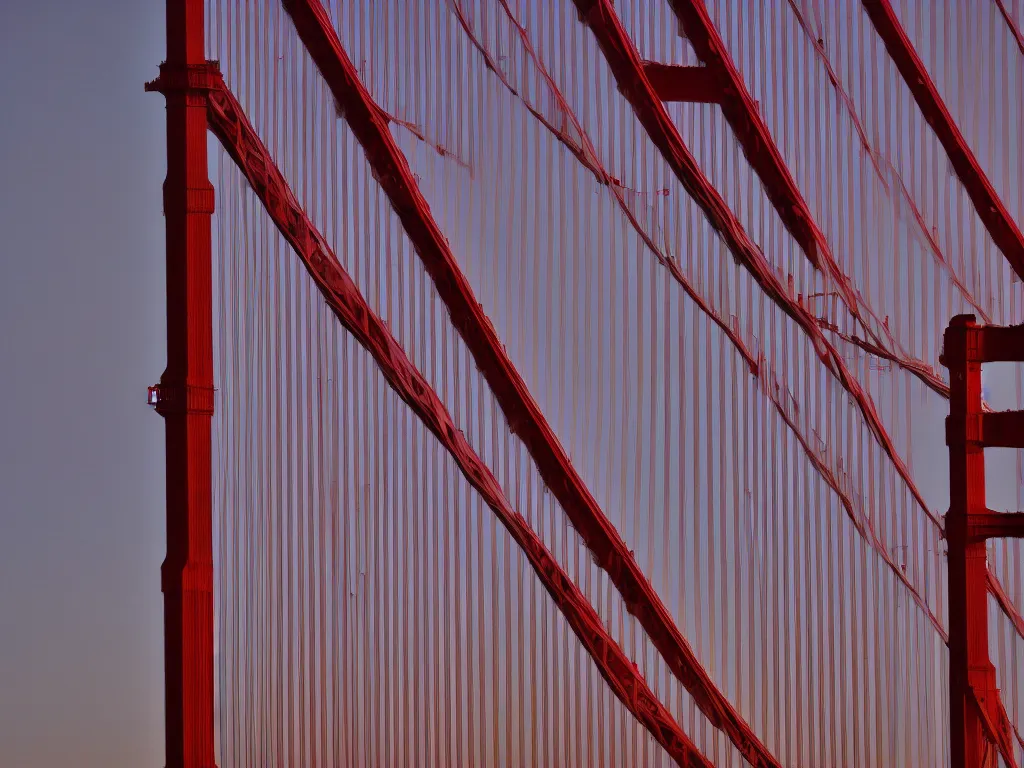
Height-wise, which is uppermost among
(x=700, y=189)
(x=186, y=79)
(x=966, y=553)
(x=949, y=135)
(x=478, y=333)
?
(x=949, y=135)

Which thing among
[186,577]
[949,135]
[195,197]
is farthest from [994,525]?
[195,197]

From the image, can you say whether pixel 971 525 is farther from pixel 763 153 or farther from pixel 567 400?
pixel 763 153

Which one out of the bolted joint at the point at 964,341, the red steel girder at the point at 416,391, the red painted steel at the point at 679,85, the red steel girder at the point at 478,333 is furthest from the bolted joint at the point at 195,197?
the bolted joint at the point at 964,341

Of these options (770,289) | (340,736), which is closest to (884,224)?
(770,289)

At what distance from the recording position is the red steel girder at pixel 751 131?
5219mm

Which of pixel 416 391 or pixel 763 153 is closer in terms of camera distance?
pixel 416 391

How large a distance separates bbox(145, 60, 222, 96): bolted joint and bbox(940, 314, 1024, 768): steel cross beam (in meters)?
2.13

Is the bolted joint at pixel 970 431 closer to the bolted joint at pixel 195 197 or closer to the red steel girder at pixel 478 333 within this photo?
the red steel girder at pixel 478 333

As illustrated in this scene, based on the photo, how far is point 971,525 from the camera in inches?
187

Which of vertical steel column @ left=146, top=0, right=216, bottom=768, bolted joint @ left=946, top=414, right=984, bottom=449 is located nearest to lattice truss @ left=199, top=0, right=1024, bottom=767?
vertical steel column @ left=146, top=0, right=216, bottom=768

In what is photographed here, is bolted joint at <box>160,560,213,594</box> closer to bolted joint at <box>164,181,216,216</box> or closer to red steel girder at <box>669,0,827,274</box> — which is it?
bolted joint at <box>164,181,216,216</box>

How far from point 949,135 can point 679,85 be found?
3.18ft

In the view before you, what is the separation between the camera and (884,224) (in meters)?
5.36

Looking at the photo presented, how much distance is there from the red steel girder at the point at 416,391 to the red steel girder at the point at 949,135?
1.92 metres
